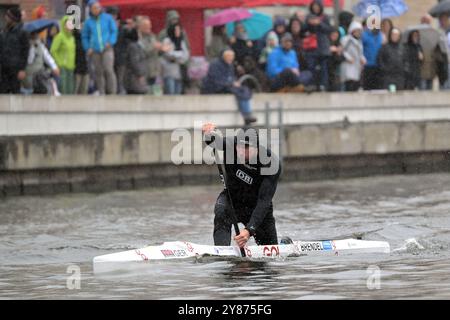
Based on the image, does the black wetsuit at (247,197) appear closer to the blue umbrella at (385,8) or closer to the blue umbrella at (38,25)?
the blue umbrella at (38,25)

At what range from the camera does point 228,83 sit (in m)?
→ 29.4

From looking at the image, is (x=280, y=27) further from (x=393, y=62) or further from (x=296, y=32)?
(x=393, y=62)

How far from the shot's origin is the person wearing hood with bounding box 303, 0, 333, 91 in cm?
2978

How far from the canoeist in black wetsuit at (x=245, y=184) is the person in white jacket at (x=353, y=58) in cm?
1185

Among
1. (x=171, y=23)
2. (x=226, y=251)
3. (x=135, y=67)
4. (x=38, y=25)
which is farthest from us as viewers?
(x=171, y=23)

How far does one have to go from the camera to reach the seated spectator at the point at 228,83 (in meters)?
29.1

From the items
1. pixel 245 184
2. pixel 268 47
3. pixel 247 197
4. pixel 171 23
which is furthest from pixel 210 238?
pixel 268 47

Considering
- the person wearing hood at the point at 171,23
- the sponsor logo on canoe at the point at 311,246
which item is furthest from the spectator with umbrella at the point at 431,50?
the sponsor logo on canoe at the point at 311,246

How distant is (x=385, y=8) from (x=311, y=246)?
12.4 m

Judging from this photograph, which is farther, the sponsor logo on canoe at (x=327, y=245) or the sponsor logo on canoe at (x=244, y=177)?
the sponsor logo on canoe at (x=327, y=245)

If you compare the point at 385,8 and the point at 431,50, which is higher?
the point at 385,8

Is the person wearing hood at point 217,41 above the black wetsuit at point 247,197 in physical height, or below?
above
